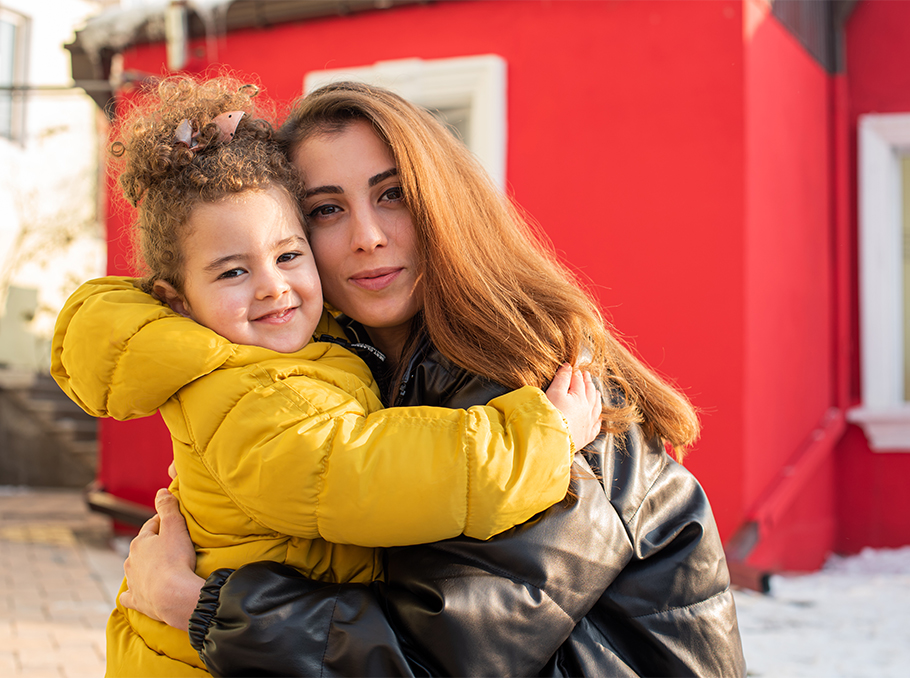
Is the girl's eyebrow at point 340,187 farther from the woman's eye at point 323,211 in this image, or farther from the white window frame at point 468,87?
the white window frame at point 468,87

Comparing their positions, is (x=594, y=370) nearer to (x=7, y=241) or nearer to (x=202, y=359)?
(x=202, y=359)

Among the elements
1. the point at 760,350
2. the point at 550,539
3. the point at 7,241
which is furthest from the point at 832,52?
the point at 7,241

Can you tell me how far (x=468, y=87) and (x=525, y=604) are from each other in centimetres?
417

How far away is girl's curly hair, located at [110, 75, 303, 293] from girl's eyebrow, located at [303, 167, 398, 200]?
0.04 m

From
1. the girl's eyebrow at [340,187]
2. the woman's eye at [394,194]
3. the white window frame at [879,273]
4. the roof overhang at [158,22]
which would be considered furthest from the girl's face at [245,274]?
the white window frame at [879,273]

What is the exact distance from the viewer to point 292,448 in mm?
1494

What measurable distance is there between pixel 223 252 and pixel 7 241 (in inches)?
457

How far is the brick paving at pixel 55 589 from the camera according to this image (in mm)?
4355

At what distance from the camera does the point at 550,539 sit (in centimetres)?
147

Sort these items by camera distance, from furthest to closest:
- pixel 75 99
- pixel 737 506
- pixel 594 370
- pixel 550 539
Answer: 1. pixel 75 99
2. pixel 737 506
3. pixel 594 370
4. pixel 550 539

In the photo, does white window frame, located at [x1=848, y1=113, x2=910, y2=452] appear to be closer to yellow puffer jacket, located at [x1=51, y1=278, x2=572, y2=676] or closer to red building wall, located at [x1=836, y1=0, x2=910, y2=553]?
red building wall, located at [x1=836, y1=0, x2=910, y2=553]

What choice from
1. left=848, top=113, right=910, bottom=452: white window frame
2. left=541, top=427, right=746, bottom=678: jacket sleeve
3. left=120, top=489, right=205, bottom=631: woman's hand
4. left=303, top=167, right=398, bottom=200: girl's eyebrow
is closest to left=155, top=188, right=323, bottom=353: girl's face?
left=303, top=167, right=398, bottom=200: girl's eyebrow

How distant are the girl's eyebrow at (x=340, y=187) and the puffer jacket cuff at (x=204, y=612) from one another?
829 millimetres

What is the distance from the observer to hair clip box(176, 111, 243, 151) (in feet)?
5.97
